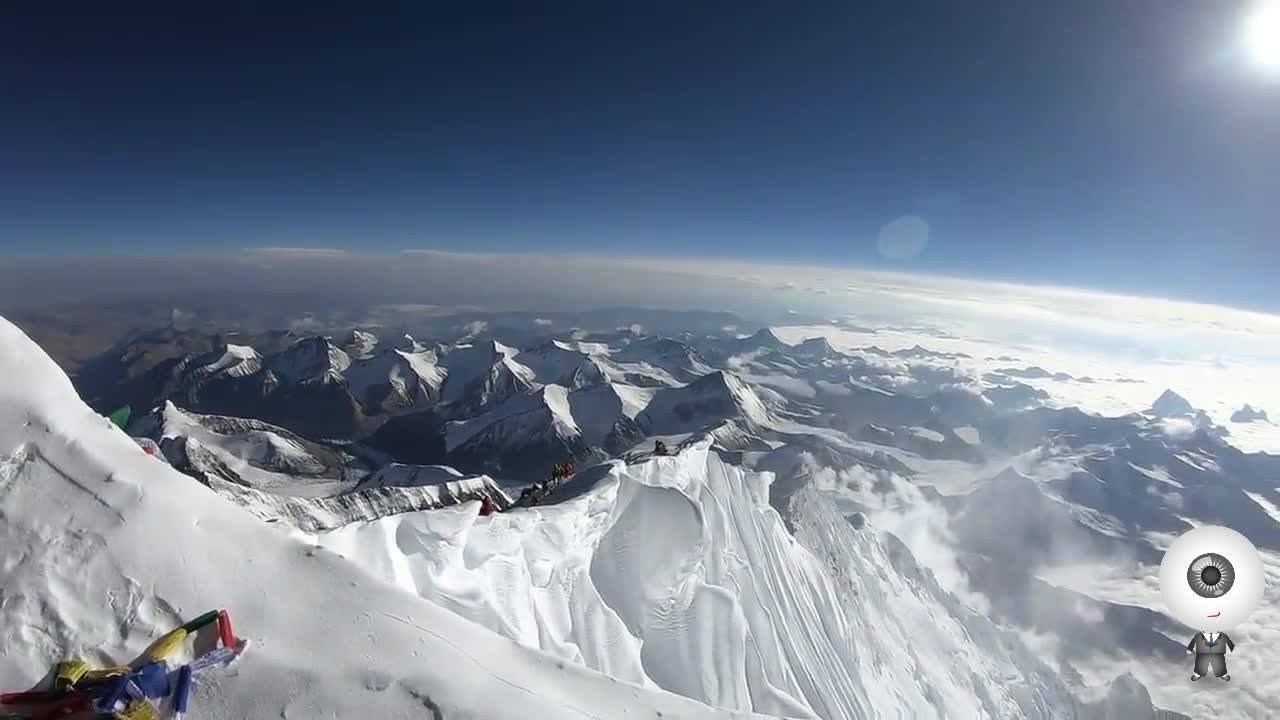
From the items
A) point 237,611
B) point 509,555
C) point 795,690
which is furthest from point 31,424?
point 795,690

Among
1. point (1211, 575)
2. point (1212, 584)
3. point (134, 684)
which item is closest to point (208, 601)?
point (134, 684)

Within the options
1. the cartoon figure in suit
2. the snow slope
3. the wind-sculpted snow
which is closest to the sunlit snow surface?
the wind-sculpted snow

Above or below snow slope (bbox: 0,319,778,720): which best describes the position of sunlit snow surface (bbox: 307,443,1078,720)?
below

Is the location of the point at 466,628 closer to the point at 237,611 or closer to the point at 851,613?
the point at 237,611

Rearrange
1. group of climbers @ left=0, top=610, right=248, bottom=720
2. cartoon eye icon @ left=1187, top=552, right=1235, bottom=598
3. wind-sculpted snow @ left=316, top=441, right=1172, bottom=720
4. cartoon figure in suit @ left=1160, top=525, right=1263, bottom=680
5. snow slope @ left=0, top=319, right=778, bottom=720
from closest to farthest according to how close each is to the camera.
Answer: group of climbers @ left=0, top=610, right=248, bottom=720, snow slope @ left=0, top=319, right=778, bottom=720, cartoon figure in suit @ left=1160, top=525, right=1263, bottom=680, cartoon eye icon @ left=1187, top=552, right=1235, bottom=598, wind-sculpted snow @ left=316, top=441, right=1172, bottom=720

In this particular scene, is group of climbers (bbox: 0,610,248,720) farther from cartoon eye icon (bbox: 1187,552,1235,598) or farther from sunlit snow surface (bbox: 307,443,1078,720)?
cartoon eye icon (bbox: 1187,552,1235,598)

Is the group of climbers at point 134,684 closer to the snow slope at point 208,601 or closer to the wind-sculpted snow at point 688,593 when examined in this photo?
the snow slope at point 208,601

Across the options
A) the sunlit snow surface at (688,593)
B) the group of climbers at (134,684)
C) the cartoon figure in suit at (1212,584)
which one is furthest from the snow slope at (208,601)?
the cartoon figure in suit at (1212,584)
